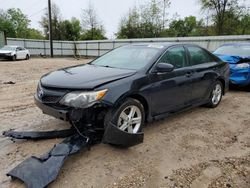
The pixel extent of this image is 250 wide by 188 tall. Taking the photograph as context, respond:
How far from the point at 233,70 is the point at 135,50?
4.07m

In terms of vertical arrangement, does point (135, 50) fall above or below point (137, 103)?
above

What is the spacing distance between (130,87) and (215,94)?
2855mm

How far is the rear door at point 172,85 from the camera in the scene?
142 inches

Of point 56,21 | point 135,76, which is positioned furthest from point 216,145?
point 56,21

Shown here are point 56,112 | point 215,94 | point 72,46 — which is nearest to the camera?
point 56,112

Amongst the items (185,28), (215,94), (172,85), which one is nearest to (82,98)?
(172,85)

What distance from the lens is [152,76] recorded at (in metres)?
3.54

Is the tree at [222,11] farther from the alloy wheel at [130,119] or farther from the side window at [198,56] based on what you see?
the alloy wheel at [130,119]

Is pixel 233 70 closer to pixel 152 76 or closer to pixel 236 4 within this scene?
pixel 152 76

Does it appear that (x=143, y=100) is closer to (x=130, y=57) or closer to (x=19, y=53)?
(x=130, y=57)

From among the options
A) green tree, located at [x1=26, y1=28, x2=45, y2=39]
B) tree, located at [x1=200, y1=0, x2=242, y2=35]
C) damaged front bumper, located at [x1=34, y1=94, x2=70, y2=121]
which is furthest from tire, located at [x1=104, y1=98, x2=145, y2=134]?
green tree, located at [x1=26, y1=28, x2=45, y2=39]

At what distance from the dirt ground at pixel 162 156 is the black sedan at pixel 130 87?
1.02 feet

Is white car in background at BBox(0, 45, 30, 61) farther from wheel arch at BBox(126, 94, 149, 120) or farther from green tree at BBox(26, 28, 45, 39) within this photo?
green tree at BBox(26, 28, 45, 39)

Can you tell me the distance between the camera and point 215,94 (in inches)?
208
